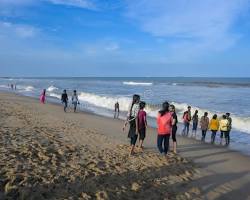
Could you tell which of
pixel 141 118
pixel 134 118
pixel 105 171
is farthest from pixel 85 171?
pixel 141 118

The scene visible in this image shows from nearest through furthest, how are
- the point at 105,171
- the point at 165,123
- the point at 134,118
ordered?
the point at 105,171, the point at 165,123, the point at 134,118

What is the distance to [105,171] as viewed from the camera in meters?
Result: 7.91

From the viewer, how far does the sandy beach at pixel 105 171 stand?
6492 mm

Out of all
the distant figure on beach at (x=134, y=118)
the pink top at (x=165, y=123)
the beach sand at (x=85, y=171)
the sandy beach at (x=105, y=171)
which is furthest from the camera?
the distant figure on beach at (x=134, y=118)

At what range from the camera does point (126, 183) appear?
23.9 feet

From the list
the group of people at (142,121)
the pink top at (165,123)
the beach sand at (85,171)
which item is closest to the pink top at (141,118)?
the group of people at (142,121)

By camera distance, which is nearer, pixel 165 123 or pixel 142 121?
pixel 165 123

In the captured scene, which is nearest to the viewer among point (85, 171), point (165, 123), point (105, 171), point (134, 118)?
point (85, 171)

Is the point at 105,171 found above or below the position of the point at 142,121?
below

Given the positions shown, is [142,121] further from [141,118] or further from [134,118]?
[134,118]

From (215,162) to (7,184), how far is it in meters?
6.66

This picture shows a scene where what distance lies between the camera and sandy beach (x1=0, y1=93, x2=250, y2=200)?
649cm

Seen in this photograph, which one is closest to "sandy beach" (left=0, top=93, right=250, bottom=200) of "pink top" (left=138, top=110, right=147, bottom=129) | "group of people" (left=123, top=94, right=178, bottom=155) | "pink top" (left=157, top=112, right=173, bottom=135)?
"group of people" (left=123, top=94, right=178, bottom=155)

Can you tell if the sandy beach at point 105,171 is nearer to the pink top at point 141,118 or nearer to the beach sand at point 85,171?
the beach sand at point 85,171
